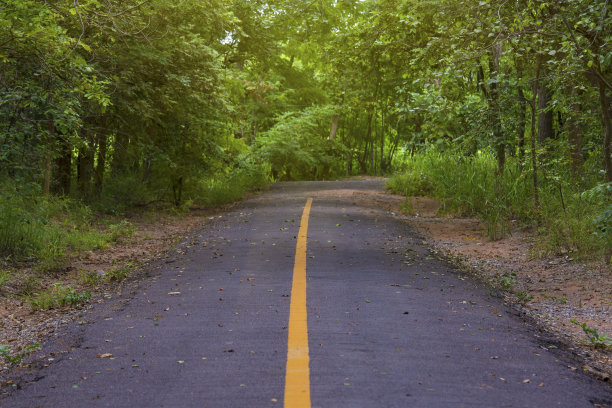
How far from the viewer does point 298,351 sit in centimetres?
509

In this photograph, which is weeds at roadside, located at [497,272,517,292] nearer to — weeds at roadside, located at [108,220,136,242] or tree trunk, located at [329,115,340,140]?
weeds at roadside, located at [108,220,136,242]

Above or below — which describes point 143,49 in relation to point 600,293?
above

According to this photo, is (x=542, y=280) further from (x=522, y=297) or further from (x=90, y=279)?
(x=90, y=279)

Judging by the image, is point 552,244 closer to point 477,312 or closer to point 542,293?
point 542,293

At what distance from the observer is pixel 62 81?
9.45 m

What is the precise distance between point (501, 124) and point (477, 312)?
699 centimetres

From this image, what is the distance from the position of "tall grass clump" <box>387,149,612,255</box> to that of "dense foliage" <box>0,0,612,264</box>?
0.05m

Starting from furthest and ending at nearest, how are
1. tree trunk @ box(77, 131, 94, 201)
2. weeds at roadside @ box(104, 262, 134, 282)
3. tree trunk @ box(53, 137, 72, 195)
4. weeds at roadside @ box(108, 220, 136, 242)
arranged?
1. tree trunk @ box(77, 131, 94, 201)
2. tree trunk @ box(53, 137, 72, 195)
3. weeds at roadside @ box(108, 220, 136, 242)
4. weeds at roadside @ box(104, 262, 134, 282)

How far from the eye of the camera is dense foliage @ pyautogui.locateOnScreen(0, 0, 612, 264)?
29.4ft

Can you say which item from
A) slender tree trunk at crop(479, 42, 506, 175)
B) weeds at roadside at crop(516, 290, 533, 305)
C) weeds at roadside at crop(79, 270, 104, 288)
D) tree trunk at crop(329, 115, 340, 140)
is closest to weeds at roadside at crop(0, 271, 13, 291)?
weeds at roadside at crop(79, 270, 104, 288)

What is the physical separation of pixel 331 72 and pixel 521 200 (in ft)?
25.4

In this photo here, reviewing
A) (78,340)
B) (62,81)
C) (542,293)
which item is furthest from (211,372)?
(62,81)

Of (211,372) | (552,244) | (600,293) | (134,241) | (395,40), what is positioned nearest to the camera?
(211,372)

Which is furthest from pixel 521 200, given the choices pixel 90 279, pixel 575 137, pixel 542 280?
pixel 90 279
